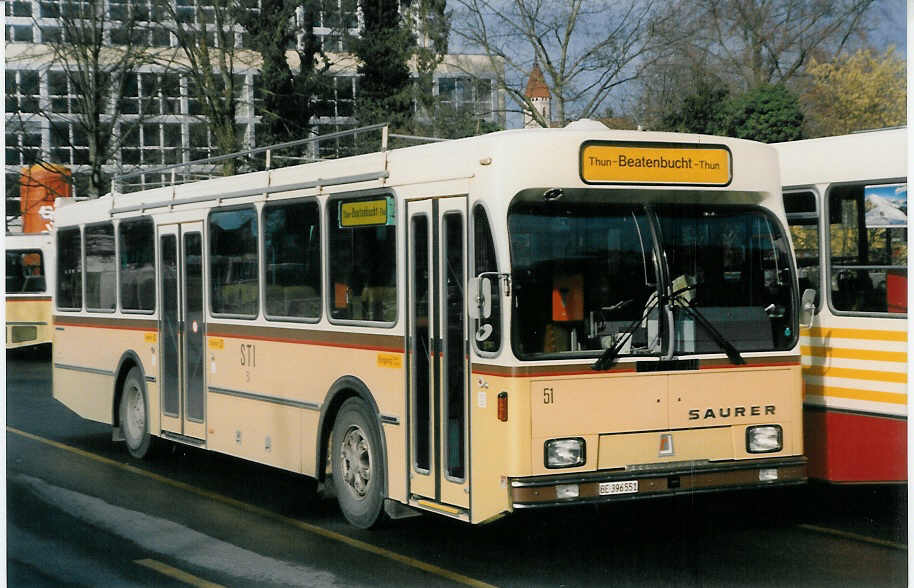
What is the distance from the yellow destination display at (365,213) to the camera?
30.7 ft

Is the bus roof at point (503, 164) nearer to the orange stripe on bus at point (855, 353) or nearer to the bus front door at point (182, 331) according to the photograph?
the orange stripe on bus at point (855, 353)

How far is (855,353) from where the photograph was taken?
9.32 meters

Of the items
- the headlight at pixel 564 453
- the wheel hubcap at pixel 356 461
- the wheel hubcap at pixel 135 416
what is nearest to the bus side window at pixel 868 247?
the headlight at pixel 564 453

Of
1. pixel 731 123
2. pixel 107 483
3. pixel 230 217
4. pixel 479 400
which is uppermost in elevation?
pixel 731 123

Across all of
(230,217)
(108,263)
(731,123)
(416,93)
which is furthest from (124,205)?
(731,123)

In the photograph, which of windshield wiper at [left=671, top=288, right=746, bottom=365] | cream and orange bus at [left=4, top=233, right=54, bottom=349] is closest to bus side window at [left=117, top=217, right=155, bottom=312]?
windshield wiper at [left=671, top=288, right=746, bottom=365]

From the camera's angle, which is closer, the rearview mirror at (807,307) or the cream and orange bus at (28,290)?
the rearview mirror at (807,307)

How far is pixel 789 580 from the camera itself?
7.84 m

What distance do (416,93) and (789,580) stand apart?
56.3ft

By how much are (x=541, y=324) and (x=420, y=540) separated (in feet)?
7.14

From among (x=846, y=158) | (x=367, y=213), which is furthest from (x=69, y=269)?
(x=846, y=158)

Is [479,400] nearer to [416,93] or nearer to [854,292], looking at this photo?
[854,292]

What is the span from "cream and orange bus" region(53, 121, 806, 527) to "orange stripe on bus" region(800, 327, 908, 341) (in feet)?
2.61

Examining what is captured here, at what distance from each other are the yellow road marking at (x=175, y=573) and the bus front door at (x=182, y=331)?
3.60 m
